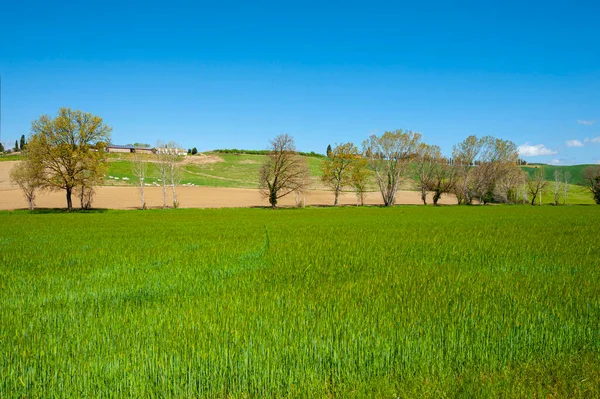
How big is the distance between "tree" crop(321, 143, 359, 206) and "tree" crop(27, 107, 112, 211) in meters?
42.4

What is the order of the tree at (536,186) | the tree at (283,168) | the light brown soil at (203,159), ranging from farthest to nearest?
1. the light brown soil at (203,159)
2. the tree at (536,186)
3. the tree at (283,168)

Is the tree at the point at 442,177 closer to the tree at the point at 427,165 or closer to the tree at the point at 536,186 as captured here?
the tree at the point at 427,165

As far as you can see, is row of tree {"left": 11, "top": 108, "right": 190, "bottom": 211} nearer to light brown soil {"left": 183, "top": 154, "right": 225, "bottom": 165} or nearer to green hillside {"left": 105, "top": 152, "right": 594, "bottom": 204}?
green hillside {"left": 105, "top": 152, "right": 594, "bottom": 204}

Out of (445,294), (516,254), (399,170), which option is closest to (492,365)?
(445,294)

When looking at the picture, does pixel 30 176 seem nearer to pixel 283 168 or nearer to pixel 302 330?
pixel 283 168

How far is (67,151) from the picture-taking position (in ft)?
143

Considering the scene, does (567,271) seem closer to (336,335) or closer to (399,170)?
(336,335)

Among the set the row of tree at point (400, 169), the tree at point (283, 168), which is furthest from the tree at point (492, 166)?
the tree at point (283, 168)

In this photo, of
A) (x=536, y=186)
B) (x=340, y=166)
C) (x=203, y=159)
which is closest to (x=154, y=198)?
(x=340, y=166)

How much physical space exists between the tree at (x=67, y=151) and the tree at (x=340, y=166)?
Answer: 42429mm

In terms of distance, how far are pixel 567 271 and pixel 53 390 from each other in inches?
458

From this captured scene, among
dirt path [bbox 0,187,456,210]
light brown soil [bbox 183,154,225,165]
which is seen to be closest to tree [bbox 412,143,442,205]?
dirt path [bbox 0,187,456,210]

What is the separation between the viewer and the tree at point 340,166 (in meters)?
72.7

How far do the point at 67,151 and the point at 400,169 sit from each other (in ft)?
179
